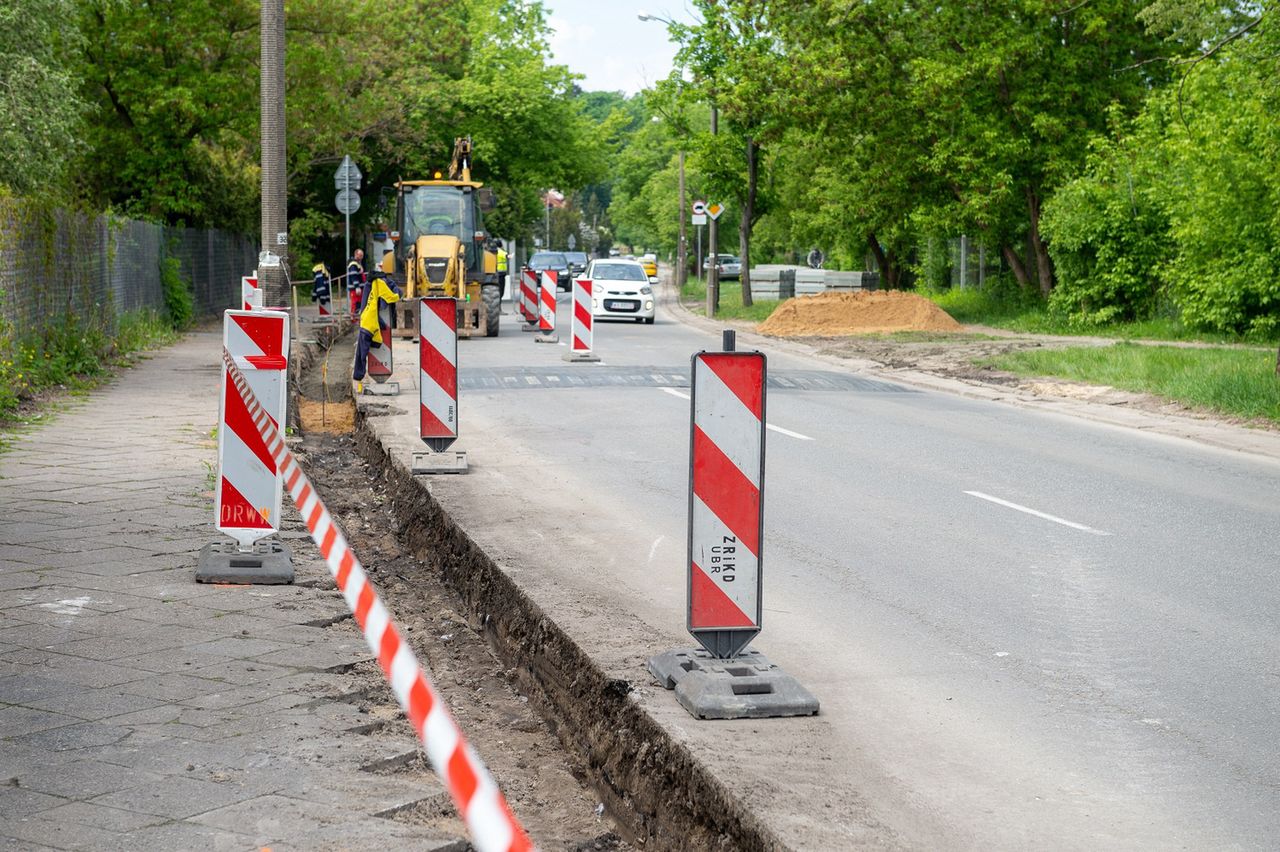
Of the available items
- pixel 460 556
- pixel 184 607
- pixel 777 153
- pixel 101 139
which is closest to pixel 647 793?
pixel 184 607

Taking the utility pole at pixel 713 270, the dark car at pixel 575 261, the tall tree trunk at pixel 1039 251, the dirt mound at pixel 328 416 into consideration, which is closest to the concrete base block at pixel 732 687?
the dirt mound at pixel 328 416

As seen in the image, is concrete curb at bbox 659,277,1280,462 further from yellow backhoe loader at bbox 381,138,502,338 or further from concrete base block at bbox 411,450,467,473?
concrete base block at bbox 411,450,467,473

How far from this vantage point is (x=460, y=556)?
348 inches

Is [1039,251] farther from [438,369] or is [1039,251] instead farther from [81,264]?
[438,369]

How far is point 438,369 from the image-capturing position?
11281 millimetres

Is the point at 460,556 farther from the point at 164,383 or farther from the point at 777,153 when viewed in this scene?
the point at 777,153

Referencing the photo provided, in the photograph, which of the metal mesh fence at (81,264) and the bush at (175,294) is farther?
the bush at (175,294)

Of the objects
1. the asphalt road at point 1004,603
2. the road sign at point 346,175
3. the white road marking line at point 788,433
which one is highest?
the road sign at point 346,175

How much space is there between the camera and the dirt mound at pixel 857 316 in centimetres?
3312

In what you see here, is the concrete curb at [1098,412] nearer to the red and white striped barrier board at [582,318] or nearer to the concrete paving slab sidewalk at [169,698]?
the red and white striped barrier board at [582,318]

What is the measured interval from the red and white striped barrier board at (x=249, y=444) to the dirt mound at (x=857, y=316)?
2520 centimetres

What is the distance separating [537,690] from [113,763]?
2110mm

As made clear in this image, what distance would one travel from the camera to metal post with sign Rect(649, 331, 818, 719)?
213 inches

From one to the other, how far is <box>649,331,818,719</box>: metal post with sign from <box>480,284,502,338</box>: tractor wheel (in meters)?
24.6
